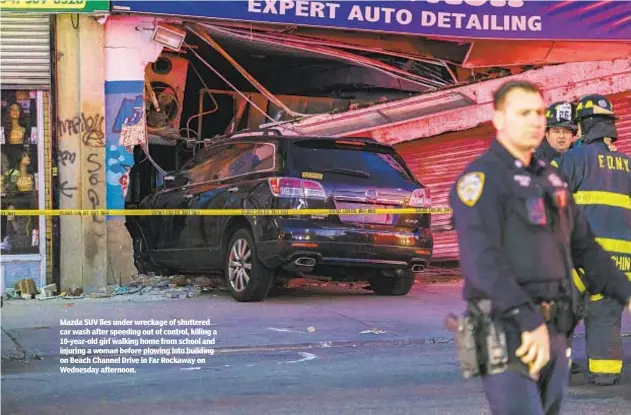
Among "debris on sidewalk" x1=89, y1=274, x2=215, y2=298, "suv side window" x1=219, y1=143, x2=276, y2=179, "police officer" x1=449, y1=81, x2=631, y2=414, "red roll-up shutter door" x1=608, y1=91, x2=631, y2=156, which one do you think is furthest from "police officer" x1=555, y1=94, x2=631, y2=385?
"red roll-up shutter door" x1=608, y1=91, x2=631, y2=156

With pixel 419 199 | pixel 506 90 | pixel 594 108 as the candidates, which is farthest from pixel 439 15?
pixel 506 90

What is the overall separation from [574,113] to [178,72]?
821 centimetres

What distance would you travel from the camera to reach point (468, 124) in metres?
13.6

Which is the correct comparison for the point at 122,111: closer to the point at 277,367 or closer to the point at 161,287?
the point at 161,287

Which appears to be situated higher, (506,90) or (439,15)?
(439,15)

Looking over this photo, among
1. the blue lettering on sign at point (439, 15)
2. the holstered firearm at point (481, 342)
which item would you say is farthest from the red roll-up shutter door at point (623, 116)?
the holstered firearm at point (481, 342)

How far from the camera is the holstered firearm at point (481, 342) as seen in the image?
138 inches

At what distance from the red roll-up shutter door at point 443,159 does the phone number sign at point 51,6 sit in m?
4.77

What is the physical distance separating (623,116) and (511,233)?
1133cm

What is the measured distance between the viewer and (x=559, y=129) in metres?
7.14

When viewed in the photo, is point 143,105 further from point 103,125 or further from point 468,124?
point 468,124

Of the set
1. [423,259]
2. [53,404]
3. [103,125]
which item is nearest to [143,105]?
[103,125]

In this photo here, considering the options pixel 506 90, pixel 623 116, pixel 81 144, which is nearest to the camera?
pixel 506 90

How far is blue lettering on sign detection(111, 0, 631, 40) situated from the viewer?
12.2 meters
